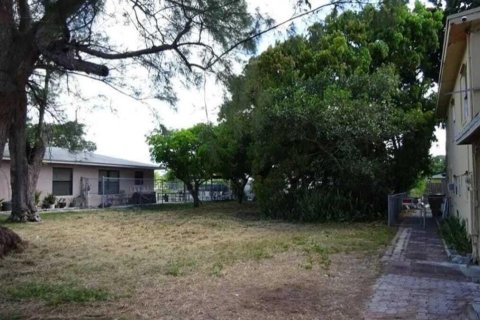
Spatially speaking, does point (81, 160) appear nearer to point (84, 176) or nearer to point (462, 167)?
point (84, 176)

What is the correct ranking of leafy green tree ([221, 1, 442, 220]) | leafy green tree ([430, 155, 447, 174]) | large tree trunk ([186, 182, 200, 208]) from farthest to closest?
large tree trunk ([186, 182, 200, 208]) → leafy green tree ([430, 155, 447, 174]) → leafy green tree ([221, 1, 442, 220])

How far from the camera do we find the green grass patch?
6.72 meters

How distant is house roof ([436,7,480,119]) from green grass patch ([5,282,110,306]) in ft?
25.7

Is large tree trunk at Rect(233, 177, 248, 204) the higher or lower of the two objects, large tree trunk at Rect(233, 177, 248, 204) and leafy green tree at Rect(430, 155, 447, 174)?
the lower

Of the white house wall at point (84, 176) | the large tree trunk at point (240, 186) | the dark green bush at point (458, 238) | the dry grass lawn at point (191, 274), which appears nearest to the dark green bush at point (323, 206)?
the dry grass lawn at point (191, 274)

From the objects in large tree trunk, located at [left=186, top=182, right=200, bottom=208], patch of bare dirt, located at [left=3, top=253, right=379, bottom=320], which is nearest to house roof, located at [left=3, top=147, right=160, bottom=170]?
large tree trunk, located at [left=186, top=182, right=200, bottom=208]

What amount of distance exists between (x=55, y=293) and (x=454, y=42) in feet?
29.6

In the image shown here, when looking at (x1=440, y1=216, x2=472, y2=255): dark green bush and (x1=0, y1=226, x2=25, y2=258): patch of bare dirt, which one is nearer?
(x1=0, y1=226, x2=25, y2=258): patch of bare dirt

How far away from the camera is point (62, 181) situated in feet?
88.2

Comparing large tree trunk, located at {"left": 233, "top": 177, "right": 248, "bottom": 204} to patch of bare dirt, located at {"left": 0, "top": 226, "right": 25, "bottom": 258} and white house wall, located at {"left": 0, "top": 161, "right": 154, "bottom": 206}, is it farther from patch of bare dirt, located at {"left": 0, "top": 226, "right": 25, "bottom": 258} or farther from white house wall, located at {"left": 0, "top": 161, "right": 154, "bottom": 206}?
A: patch of bare dirt, located at {"left": 0, "top": 226, "right": 25, "bottom": 258}

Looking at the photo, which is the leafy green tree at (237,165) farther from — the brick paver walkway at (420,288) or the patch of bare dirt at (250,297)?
the patch of bare dirt at (250,297)

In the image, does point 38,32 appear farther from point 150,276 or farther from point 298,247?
point 298,247

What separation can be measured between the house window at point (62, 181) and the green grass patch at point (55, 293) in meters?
19.8

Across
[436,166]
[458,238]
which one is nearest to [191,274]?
[458,238]
